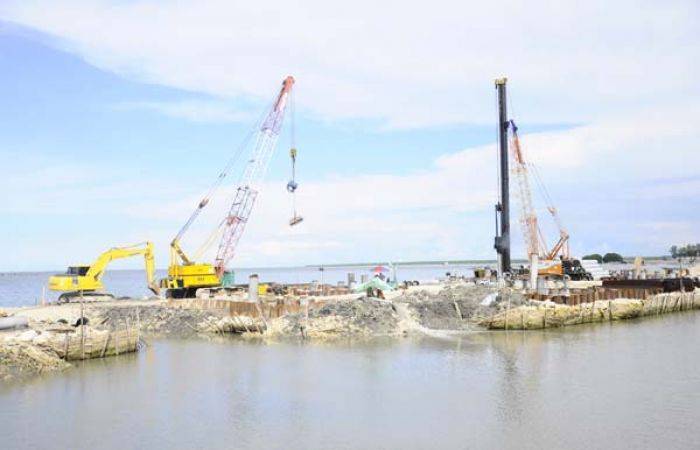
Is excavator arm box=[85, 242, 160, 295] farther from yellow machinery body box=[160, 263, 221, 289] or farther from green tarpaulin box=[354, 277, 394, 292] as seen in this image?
green tarpaulin box=[354, 277, 394, 292]

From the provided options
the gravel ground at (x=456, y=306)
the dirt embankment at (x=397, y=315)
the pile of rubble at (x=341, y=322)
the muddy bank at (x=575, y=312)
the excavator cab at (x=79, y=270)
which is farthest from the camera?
the excavator cab at (x=79, y=270)

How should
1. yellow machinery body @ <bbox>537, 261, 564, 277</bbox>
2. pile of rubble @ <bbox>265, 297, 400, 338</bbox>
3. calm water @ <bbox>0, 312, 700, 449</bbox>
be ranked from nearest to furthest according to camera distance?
1. calm water @ <bbox>0, 312, 700, 449</bbox>
2. pile of rubble @ <bbox>265, 297, 400, 338</bbox>
3. yellow machinery body @ <bbox>537, 261, 564, 277</bbox>

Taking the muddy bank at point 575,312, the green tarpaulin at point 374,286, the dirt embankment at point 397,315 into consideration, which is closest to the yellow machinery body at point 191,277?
the green tarpaulin at point 374,286

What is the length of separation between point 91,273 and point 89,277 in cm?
47

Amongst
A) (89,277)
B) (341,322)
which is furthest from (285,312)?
(89,277)

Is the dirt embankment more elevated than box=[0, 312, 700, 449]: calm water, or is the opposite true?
the dirt embankment

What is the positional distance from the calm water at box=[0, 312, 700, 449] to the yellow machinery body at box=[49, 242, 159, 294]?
23.5m

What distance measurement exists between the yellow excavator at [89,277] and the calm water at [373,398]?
23.5 m

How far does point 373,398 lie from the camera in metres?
25.0

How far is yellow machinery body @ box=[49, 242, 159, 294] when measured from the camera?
57.2 metres

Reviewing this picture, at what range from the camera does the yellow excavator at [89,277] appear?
188 ft

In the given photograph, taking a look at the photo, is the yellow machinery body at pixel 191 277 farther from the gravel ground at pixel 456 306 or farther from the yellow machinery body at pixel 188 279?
the gravel ground at pixel 456 306

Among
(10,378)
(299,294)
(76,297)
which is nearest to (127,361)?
(10,378)

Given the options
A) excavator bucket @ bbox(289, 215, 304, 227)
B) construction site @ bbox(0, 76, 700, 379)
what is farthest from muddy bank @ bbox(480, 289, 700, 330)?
excavator bucket @ bbox(289, 215, 304, 227)
